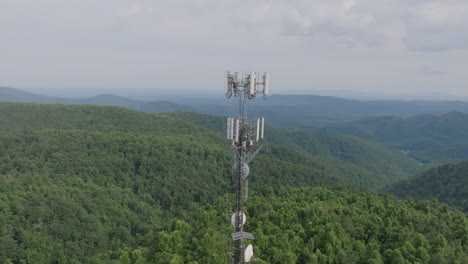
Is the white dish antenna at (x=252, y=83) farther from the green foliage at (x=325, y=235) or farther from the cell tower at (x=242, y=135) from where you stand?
the green foliage at (x=325, y=235)

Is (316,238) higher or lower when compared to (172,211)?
higher

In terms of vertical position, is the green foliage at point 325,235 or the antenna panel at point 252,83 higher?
the antenna panel at point 252,83

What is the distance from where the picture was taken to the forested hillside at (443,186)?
96250 mm

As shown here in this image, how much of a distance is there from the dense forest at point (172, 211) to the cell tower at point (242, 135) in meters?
1.53

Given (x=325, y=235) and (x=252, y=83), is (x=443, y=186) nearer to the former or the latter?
(x=325, y=235)

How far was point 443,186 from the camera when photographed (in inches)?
4279

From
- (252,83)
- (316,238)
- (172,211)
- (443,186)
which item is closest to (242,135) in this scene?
(252,83)

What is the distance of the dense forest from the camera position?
30.7m

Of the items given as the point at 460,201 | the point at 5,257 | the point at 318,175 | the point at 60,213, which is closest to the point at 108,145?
the point at 60,213

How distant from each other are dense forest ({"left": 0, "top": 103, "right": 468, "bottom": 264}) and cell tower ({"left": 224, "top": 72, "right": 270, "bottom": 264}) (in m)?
1.53

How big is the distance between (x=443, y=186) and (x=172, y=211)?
299ft

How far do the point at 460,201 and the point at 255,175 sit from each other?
58.5m

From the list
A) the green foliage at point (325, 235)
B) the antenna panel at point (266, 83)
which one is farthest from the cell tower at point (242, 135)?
the green foliage at point (325, 235)

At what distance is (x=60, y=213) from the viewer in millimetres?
52969
